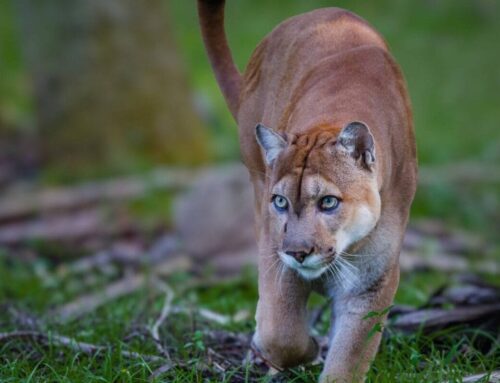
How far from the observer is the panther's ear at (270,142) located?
4.57 m

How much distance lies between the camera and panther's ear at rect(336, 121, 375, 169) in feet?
14.5

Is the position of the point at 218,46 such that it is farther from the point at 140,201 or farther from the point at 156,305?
the point at 140,201

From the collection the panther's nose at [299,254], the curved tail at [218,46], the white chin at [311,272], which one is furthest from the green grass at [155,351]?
the curved tail at [218,46]

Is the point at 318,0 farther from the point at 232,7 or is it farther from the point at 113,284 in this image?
the point at 113,284

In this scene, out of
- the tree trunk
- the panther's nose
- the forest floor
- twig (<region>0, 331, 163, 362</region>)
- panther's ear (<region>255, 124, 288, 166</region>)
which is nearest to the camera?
the panther's nose

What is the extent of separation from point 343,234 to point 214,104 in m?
12.9

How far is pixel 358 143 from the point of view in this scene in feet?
14.6

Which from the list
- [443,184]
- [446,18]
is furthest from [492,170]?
[446,18]

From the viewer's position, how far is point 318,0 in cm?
2031

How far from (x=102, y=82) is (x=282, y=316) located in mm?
7284

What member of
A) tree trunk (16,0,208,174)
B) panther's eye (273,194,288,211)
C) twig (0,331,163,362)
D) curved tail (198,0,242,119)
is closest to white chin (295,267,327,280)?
panther's eye (273,194,288,211)

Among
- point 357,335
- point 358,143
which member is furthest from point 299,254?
point 357,335

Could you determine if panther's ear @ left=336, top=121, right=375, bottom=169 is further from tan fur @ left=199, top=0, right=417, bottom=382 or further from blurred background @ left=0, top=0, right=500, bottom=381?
blurred background @ left=0, top=0, right=500, bottom=381

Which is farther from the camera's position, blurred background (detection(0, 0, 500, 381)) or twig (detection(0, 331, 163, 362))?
blurred background (detection(0, 0, 500, 381))
